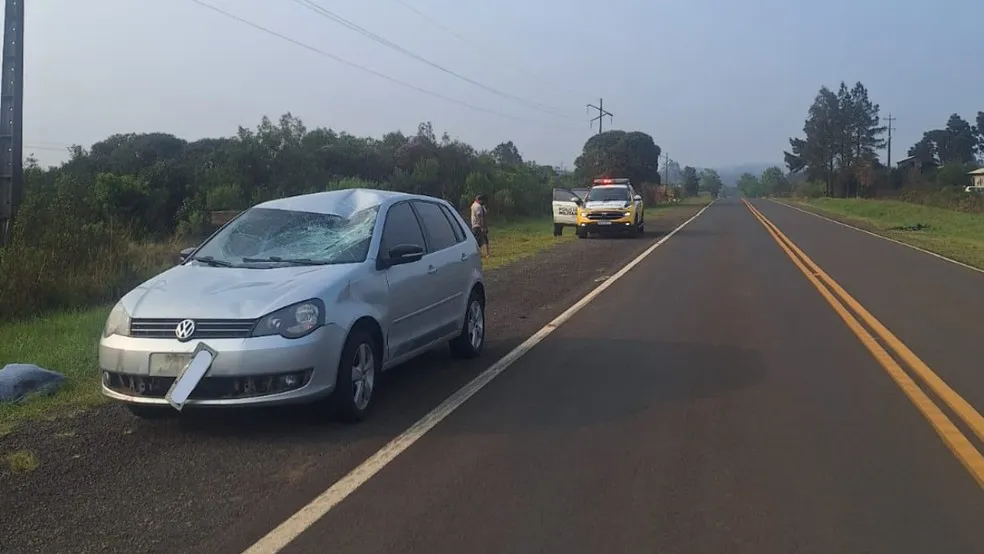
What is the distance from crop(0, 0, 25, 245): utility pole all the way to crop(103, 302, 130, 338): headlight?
7.43 meters

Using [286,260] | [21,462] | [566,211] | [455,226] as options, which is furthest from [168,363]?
[566,211]

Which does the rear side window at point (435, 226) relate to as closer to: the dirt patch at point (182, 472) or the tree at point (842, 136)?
the dirt patch at point (182, 472)

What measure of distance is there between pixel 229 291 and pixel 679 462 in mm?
3248

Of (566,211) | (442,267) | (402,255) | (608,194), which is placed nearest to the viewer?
(402,255)

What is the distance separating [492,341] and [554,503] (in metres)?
5.51

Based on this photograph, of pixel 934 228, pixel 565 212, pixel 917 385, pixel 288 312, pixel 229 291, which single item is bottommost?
pixel 917 385

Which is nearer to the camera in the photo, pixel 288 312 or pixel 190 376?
pixel 190 376

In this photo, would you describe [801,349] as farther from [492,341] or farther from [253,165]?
[253,165]

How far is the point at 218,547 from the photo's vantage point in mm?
4602

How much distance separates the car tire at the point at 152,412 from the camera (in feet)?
22.0

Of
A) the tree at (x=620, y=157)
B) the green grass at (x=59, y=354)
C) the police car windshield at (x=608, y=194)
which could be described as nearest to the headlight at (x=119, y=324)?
the green grass at (x=59, y=354)

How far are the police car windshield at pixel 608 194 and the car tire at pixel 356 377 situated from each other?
1032 inches

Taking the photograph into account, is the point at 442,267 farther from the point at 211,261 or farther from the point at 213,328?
the point at 213,328

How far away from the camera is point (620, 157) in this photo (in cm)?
8931
